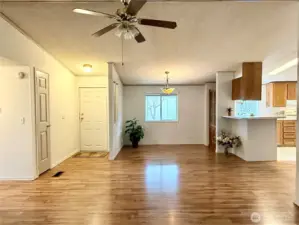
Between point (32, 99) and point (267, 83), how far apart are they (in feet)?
23.7

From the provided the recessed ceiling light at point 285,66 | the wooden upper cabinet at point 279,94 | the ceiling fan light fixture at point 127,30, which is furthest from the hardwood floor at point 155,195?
the wooden upper cabinet at point 279,94

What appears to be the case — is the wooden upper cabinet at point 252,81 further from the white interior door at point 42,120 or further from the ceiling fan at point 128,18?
the white interior door at point 42,120

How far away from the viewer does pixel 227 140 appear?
5617 mm

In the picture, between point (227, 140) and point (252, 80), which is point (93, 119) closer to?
point (227, 140)

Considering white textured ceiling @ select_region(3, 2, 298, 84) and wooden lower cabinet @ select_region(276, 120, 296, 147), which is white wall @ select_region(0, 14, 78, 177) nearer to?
white textured ceiling @ select_region(3, 2, 298, 84)

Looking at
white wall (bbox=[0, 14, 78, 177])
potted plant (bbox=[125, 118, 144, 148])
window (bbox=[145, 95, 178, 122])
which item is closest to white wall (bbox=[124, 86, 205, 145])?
window (bbox=[145, 95, 178, 122])

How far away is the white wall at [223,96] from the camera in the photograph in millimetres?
5980

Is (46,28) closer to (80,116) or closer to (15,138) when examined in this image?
(15,138)

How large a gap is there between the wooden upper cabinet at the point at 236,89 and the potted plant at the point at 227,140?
1.01 m

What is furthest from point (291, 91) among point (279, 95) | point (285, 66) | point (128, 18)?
point (128, 18)

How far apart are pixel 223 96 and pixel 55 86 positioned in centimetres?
428

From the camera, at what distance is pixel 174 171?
426 centimetres

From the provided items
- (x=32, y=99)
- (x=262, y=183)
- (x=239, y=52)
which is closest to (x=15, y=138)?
(x=32, y=99)

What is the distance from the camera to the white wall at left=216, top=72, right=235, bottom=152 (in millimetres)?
5980
